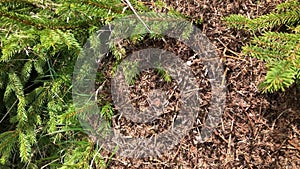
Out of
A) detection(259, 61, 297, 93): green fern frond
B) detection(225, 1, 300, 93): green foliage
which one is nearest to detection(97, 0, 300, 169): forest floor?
detection(225, 1, 300, 93): green foliage

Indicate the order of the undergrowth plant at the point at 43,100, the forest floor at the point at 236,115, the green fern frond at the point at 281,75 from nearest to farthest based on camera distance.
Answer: the green fern frond at the point at 281,75, the forest floor at the point at 236,115, the undergrowth plant at the point at 43,100

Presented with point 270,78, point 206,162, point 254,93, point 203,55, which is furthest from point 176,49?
point 270,78

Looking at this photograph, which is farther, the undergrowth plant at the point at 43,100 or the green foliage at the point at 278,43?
the undergrowth plant at the point at 43,100

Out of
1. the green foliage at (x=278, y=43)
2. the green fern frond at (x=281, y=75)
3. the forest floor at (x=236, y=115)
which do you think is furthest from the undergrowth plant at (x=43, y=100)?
the green fern frond at (x=281, y=75)

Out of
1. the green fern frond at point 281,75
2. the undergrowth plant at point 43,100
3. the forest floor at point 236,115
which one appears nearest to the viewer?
the green fern frond at point 281,75

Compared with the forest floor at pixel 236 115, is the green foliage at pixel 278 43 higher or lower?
higher

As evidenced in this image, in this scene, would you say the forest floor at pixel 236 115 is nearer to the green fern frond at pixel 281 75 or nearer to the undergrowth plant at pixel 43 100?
the undergrowth plant at pixel 43 100
